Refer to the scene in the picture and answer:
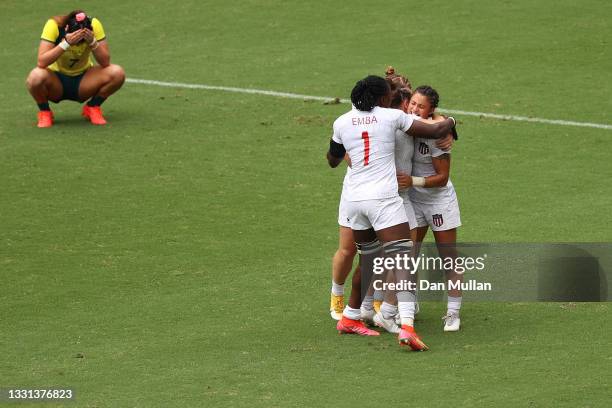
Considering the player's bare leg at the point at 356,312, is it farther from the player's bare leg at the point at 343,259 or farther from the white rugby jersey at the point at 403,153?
the white rugby jersey at the point at 403,153

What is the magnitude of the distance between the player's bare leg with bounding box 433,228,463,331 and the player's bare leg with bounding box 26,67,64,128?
7005 mm

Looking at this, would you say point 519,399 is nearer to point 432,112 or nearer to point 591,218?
point 432,112

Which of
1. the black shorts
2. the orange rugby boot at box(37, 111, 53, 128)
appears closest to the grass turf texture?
the orange rugby boot at box(37, 111, 53, 128)

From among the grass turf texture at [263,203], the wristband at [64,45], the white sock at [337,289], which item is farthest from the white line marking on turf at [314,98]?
the white sock at [337,289]

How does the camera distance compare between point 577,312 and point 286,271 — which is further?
point 286,271

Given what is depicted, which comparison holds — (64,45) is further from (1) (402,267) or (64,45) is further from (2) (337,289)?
(1) (402,267)

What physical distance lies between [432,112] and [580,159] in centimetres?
493

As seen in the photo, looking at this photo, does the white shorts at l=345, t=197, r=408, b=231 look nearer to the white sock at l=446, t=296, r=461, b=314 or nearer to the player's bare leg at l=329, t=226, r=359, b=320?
the player's bare leg at l=329, t=226, r=359, b=320

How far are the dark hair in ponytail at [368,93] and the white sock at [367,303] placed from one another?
1460 mm

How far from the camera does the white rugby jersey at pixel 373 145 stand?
808 cm

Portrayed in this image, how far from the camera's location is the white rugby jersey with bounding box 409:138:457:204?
8.44 metres

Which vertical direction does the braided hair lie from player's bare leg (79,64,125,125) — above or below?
above

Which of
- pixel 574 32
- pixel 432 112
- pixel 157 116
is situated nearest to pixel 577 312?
pixel 432 112

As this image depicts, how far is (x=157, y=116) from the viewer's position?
1521cm
